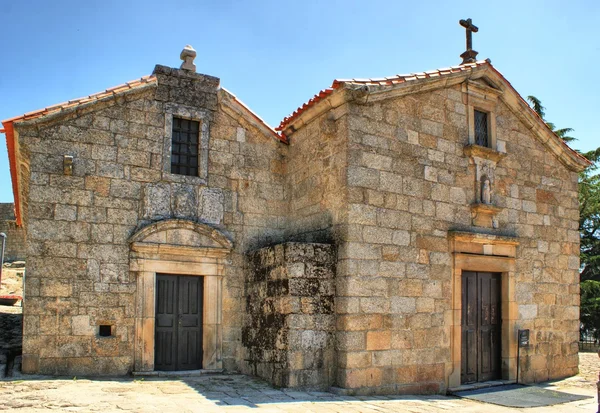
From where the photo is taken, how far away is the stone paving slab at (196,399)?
6164 mm

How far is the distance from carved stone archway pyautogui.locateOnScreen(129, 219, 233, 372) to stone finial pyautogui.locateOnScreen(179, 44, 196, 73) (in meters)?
2.61

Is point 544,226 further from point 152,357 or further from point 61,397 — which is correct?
point 61,397

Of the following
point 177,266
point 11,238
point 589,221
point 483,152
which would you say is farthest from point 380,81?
point 11,238

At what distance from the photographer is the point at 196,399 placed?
22.0 ft

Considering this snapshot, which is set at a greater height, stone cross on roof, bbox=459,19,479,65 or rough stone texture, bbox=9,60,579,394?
stone cross on roof, bbox=459,19,479,65

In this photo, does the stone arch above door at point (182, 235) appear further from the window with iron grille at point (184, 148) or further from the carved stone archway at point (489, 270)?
the carved stone archway at point (489, 270)

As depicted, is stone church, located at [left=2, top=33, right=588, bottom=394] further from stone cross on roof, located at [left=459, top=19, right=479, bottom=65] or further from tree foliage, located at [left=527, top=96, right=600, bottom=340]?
tree foliage, located at [left=527, top=96, right=600, bottom=340]

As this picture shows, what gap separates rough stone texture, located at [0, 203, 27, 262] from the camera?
76.8 ft

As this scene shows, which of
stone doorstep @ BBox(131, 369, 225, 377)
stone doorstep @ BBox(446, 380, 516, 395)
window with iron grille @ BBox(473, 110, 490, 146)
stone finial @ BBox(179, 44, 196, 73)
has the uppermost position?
stone finial @ BBox(179, 44, 196, 73)

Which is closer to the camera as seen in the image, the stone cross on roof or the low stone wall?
the low stone wall

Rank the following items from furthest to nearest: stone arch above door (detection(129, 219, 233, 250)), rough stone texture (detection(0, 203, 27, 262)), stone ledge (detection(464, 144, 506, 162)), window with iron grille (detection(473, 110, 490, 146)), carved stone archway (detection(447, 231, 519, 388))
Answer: rough stone texture (detection(0, 203, 27, 262)) → window with iron grille (detection(473, 110, 490, 146)) → stone ledge (detection(464, 144, 506, 162)) → carved stone archway (detection(447, 231, 519, 388)) → stone arch above door (detection(129, 219, 233, 250))

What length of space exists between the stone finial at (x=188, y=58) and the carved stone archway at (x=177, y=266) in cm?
261

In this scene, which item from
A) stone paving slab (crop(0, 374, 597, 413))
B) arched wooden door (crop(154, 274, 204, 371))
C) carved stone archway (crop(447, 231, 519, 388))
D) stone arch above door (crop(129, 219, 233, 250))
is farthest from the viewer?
carved stone archway (crop(447, 231, 519, 388))

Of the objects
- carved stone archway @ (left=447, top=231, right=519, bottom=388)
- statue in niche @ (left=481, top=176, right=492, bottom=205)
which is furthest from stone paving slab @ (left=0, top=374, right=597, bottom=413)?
statue in niche @ (left=481, top=176, right=492, bottom=205)
